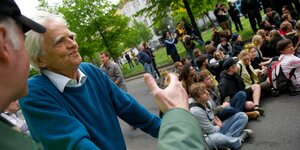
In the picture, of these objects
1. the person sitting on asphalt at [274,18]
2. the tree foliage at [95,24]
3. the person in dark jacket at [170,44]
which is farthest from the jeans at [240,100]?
the tree foliage at [95,24]

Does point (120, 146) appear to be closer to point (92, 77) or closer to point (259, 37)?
point (92, 77)

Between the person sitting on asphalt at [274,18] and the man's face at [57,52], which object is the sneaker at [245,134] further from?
the person sitting on asphalt at [274,18]

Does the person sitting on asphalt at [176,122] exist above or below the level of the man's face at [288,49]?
above

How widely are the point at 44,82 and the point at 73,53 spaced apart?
0.28 metres

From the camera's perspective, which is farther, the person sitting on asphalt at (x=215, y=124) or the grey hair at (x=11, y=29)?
the person sitting on asphalt at (x=215, y=124)

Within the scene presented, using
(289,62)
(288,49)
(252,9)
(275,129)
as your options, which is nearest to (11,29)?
(275,129)

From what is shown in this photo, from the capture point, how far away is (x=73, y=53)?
2.03 metres

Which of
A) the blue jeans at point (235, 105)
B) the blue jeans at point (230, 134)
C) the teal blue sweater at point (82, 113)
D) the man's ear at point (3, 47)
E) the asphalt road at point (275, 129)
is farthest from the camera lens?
the blue jeans at point (235, 105)

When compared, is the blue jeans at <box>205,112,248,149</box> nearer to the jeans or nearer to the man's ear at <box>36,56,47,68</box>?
the jeans

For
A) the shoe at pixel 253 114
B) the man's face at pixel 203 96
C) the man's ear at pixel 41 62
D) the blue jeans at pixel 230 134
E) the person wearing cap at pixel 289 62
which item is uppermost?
the man's ear at pixel 41 62

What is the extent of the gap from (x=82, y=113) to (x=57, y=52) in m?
0.41

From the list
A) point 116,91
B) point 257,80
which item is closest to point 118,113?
point 116,91

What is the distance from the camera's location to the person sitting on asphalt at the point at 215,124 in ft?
18.4

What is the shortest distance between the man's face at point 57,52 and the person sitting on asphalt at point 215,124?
3591 mm
